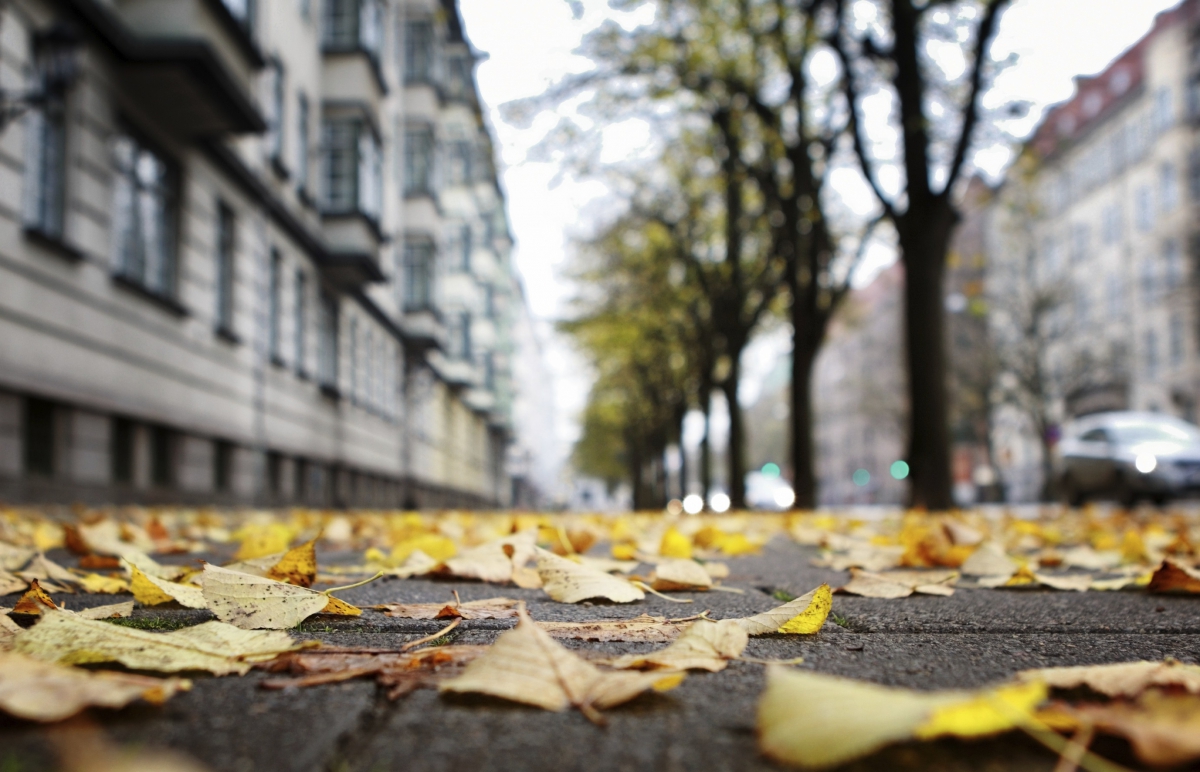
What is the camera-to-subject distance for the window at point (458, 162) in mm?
32781

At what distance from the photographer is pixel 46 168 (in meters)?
9.25

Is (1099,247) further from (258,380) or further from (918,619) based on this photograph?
(918,619)

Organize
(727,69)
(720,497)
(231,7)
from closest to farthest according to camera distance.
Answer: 1. (231,7)
2. (727,69)
3. (720,497)

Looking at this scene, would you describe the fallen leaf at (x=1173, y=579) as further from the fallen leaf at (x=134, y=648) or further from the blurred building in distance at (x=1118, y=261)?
the blurred building in distance at (x=1118, y=261)

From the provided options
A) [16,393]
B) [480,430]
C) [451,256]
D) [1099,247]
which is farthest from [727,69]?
[1099,247]

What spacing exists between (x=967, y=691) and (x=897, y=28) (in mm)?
10160

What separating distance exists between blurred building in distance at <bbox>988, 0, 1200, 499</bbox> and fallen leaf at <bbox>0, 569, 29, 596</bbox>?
111 feet

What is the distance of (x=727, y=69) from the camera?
13.6m

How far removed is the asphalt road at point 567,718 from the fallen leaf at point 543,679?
2cm

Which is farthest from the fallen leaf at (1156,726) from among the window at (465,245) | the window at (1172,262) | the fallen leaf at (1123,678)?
the window at (1172,262)

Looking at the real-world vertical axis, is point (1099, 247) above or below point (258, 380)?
above

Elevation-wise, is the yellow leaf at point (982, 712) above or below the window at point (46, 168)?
below

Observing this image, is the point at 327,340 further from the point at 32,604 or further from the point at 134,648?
the point at 134,648

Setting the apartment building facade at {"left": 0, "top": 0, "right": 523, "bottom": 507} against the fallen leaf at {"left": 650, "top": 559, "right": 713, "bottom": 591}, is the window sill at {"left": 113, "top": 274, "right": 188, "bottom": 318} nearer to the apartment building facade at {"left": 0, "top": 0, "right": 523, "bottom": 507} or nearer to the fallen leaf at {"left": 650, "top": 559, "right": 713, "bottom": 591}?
the apartment building facade at {"left": 0, "top": 0, "right": 523, "bottom": 507}
